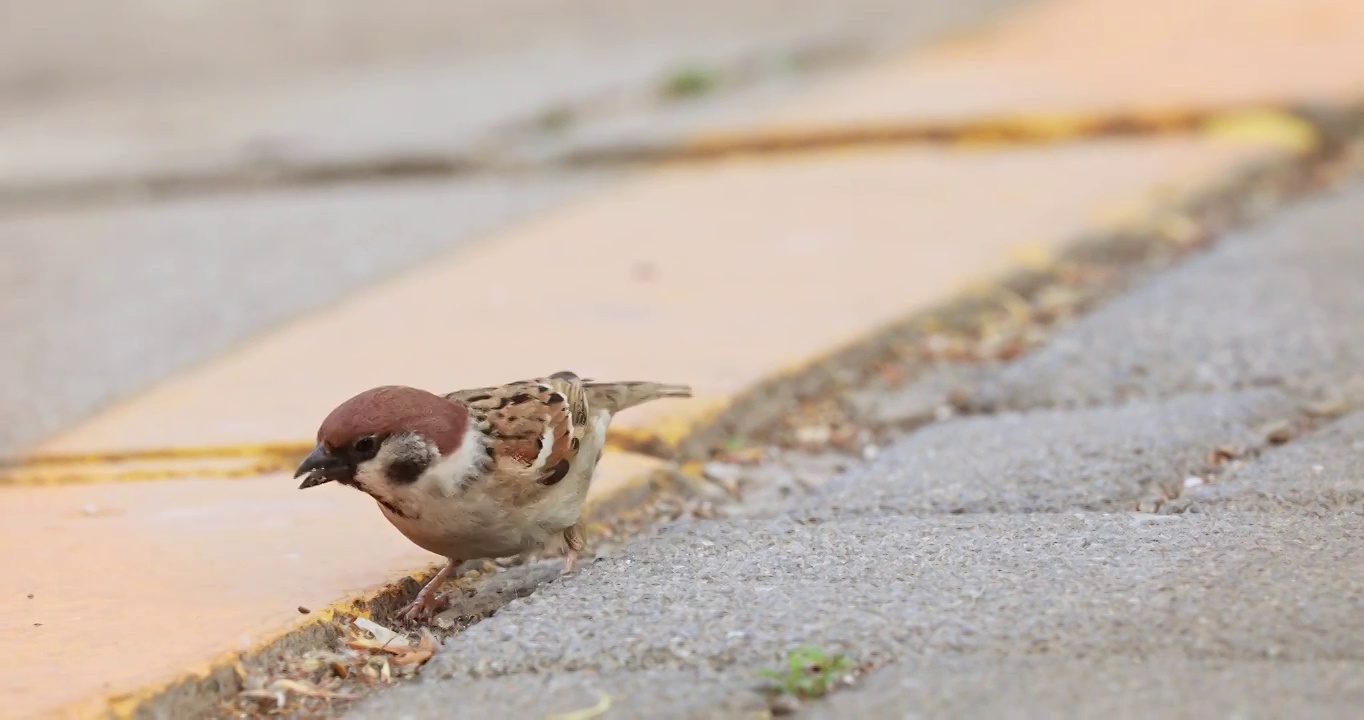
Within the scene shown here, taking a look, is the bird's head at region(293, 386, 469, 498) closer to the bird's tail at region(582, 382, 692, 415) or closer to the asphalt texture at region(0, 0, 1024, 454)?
the bird's tail at region(582, 382, 692, 415)

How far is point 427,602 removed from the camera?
9.57ft

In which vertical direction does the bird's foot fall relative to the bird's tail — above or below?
below

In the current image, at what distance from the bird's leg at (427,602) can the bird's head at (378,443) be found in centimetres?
17

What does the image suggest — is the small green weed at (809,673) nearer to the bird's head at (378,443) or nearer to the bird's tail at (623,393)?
the bird's head at (378,443)

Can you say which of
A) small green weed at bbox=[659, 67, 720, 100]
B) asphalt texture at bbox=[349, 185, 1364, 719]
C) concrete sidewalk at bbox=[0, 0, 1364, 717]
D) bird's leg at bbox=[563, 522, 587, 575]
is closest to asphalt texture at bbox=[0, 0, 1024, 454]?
small green weed at bbox=[659, 67, 720, 100]

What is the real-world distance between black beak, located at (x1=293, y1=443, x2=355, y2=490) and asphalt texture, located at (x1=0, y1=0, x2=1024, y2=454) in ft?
4.26

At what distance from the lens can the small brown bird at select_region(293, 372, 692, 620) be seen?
9.38ft

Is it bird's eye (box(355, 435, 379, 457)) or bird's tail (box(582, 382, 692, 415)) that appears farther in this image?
bird's tail (box(582, 382, 692, 415))

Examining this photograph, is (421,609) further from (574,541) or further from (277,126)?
(277,126)

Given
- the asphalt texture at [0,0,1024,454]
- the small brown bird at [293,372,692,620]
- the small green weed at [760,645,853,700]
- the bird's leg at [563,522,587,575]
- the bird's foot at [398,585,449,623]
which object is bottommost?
the small green weed at [760,645,853,700]

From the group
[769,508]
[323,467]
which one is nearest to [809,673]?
[323,467]

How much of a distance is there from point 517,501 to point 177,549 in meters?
0.62

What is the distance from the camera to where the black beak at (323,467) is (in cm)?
284

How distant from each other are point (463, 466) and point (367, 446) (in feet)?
0.51
